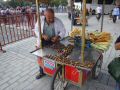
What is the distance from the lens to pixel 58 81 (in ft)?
10.3

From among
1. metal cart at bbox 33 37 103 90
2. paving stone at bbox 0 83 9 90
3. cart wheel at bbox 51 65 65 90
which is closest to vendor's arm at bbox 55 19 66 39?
metal cart at bbox 33 37 103 90

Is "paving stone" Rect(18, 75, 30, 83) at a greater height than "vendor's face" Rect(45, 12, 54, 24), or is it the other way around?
"vendor's face" Rect(45, 12, 54, 24)

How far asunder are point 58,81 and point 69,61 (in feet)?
2.25

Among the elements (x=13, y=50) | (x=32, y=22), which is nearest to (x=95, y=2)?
(x=32, y=22)

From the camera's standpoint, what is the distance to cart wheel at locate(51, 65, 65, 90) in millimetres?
2774

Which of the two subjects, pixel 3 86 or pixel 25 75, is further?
pixel 25 75

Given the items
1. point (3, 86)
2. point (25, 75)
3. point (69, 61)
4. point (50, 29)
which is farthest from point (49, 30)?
point (3, 86)

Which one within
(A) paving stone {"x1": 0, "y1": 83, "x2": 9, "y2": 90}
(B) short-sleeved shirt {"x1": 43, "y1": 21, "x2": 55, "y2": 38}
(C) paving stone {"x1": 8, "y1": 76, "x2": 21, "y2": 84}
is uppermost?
(B) short-sleeved shirt {"x1": 43, "y1": 21, "x2": 55, "y2": 38}

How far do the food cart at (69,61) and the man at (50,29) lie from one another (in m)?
0.15

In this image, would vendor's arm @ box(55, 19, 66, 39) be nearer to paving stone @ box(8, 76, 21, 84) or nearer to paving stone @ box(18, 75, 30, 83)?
paving stone @ box(18, 75, 30, 83)

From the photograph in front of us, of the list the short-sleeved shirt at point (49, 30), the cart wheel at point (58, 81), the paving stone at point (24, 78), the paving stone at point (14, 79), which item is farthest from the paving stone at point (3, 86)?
the short-sleeved shirt at point (49, 30)

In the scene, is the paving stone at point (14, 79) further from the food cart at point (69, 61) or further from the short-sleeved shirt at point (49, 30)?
the short-sleeved shirt at point (49, 30)

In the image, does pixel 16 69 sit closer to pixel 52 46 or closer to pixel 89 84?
pixel 52 46

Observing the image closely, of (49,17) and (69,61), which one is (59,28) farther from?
(69,61)
